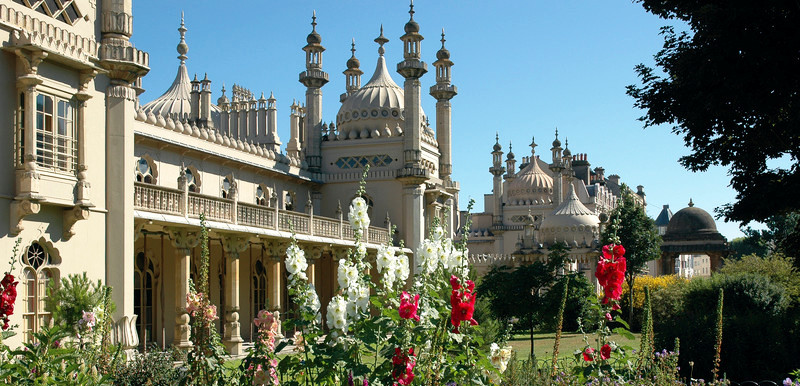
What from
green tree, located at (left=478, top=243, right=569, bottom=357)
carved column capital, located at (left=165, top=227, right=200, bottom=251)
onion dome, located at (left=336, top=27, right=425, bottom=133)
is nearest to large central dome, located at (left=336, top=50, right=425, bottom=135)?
onion dome, located at (left=336, top=27, right=425, bottom=133)

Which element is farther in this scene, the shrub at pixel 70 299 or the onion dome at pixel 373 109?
the onion dome at pixel 373 109

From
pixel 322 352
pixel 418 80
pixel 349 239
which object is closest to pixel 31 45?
pixel 322 352

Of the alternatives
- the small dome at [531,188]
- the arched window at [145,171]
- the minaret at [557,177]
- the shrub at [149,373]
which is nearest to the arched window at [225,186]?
the arched window at [145,171]

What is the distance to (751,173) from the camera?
72.4 ft

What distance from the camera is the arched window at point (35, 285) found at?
53.8 feet

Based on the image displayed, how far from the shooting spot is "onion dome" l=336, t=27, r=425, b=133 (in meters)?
38.6

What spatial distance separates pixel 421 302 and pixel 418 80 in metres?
30.5

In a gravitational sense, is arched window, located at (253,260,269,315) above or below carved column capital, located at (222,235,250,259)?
below

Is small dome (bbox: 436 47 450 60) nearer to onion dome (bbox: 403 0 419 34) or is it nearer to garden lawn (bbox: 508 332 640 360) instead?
onion dome (bbox: 403 0 419 34)

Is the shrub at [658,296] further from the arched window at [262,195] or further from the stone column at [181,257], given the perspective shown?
the stone column at [181,257]

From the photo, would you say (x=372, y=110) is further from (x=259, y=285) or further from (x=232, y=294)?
(x=232, y=294)

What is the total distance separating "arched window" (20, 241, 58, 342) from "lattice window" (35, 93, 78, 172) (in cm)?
166

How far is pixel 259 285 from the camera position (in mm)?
33844

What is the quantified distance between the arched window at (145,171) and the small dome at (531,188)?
52146 mm
